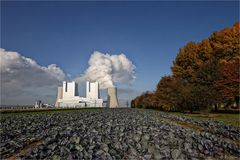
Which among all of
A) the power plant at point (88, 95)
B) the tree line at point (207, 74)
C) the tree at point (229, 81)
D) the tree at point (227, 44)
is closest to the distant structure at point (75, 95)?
the power plant at point (88, 95)

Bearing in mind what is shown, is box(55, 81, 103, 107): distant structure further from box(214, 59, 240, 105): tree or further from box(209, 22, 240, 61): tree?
box(214, 59, 240, 105): tree

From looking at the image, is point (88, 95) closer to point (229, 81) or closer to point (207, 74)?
point (207, 74)

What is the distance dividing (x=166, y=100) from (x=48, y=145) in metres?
44.3

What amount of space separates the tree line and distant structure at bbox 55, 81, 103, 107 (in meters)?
67.9

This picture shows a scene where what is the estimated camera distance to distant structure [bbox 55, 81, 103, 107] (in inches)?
4843

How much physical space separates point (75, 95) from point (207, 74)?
88681mm

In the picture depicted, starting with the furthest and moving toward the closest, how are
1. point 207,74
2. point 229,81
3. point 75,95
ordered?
point 75,95 → point 207,74 → point 229,81

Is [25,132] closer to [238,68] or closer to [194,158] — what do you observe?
[194,158]

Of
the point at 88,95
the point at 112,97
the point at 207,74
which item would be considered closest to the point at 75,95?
the point at 88,95

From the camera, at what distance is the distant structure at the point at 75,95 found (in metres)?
123

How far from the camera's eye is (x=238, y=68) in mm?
41750

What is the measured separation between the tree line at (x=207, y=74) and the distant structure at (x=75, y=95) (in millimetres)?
67851

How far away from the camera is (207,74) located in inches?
1870

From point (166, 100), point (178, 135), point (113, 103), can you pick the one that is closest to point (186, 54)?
point (166, 100)
